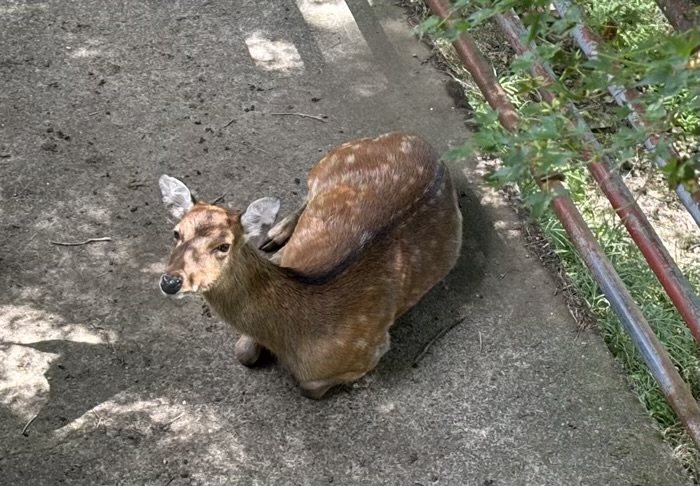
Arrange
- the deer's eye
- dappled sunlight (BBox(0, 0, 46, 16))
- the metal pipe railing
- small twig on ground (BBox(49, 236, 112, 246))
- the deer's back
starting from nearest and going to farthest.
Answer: the metal pipe railing < the deer's eye < the deer's back < small twig on ground (BBox(49, 236, 112, 246)) < dappled sunlight (BBox(0, 0, 46, 16))

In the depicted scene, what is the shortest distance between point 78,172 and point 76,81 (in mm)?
803

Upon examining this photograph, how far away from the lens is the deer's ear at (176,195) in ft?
12.3

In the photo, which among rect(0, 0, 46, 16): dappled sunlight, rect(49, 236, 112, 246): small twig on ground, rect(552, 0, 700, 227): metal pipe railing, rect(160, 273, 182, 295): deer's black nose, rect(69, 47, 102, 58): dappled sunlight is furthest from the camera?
rect(0, 0, 46, 16): dappled sunlight

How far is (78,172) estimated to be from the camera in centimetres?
479

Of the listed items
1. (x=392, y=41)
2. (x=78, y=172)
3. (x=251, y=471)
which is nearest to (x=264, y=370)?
(x=251, y=471)

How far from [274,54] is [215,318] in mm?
2169

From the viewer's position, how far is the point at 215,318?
4.21 meters

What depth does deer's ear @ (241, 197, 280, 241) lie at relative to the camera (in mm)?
3680

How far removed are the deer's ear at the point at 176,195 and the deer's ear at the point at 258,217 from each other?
10.1 inches

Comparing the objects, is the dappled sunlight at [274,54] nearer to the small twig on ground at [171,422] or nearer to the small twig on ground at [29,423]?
the small twig on ground at [171,422]

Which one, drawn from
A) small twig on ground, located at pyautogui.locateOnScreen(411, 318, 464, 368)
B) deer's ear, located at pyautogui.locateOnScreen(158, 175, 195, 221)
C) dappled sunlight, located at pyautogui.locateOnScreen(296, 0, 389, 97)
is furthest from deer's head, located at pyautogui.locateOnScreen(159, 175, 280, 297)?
dappled sunlight, located at pyautogui.locateOnScreen(296, 0, 389, 97)

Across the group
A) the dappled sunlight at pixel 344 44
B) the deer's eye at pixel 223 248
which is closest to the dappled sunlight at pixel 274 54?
the dappled sunlight at pixel 344 44

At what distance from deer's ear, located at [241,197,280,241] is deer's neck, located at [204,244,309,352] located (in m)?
0.07

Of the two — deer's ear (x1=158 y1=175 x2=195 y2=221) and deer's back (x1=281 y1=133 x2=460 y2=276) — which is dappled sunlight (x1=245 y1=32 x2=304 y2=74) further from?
deer's ear (x1=158 y1=175 x2=195 y2=221)
